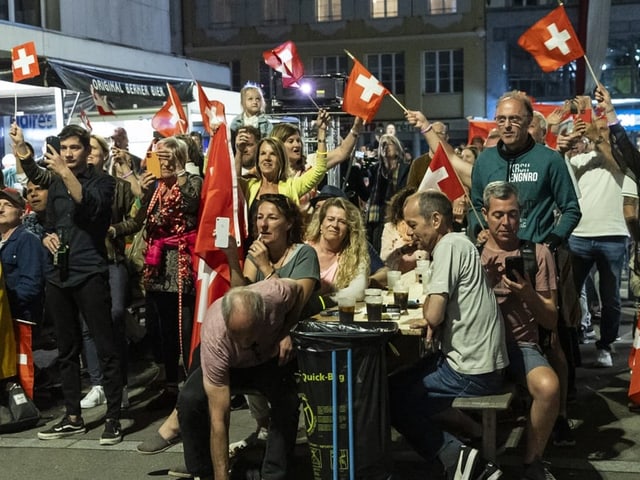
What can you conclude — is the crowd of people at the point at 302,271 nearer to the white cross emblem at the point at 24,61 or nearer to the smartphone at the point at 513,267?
the smartphone at the point at 513,267

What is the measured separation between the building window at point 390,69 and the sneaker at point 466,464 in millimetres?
36508

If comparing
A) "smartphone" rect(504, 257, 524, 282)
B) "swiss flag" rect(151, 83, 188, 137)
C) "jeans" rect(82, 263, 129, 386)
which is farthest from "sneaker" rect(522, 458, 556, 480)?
"swiss flag" rect(151, 83, 188, 137)

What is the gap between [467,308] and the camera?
4.90 m

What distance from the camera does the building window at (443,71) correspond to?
3994cm

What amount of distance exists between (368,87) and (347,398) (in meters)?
4.27

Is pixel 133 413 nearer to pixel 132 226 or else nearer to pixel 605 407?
pixel 132 226

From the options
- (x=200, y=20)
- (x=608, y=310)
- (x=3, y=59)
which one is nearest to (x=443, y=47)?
(x=200, y=20)

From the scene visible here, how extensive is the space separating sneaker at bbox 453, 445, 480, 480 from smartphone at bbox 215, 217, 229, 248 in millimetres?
1941

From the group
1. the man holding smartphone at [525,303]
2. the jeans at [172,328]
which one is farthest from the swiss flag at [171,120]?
the man holding smartphone at [525,303]

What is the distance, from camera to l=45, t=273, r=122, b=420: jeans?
20.8ft

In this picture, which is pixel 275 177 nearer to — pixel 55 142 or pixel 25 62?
pixel 55 142

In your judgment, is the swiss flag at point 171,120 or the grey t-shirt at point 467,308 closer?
the grey t-shirt at point 467,308

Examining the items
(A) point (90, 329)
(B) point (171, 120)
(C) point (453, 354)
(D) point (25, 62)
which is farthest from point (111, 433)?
(D) point (25, 62)

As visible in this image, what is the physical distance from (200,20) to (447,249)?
136 feet
